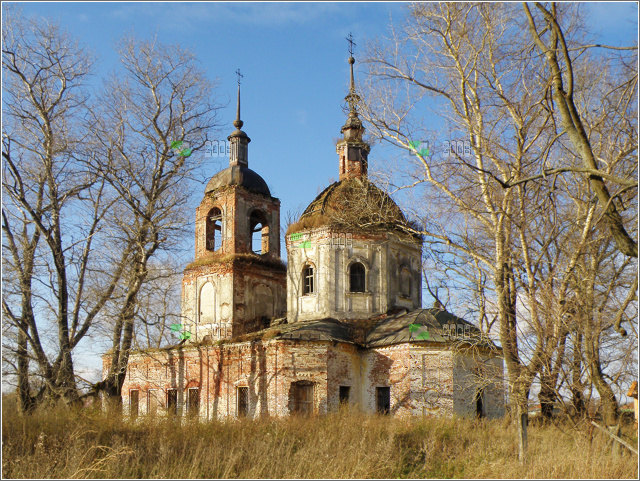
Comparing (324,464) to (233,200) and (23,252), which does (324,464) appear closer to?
(23,252)

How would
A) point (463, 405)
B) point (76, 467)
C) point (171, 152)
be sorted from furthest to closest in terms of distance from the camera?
point (463, 405) < point (171, 152) < point (76, 467)

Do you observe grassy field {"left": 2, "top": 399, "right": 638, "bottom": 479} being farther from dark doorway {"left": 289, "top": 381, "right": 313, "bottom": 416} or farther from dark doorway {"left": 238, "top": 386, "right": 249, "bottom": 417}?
dark doorway {"left": 238, "top": 386, "right": 249, "bottom": 417}

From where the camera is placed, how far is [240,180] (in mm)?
25469

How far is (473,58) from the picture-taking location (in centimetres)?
1271

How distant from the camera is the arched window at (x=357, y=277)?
22938mm

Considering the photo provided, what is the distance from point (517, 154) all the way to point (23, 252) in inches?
433

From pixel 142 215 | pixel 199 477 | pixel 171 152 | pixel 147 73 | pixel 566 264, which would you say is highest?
pixel 147 73

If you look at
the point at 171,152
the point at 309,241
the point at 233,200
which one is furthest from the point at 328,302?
the point at 171,152

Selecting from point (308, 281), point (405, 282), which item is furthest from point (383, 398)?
point (308, 281)

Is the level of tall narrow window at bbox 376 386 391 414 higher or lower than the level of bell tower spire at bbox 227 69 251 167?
lower

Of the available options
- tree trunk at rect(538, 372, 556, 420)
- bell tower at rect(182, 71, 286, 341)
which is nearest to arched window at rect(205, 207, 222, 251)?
bell tower at rect(182, 71, 286, 341)

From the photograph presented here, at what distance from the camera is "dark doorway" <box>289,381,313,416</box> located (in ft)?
63.8

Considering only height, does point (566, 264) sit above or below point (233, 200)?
below

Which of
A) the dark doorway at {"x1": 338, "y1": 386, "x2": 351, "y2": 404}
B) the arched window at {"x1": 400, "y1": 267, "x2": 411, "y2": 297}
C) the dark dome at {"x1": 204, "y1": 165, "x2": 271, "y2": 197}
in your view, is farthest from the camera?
the dark dome at {"x1": 204, "y1": 165, "x2": 271, "y2": 197}
